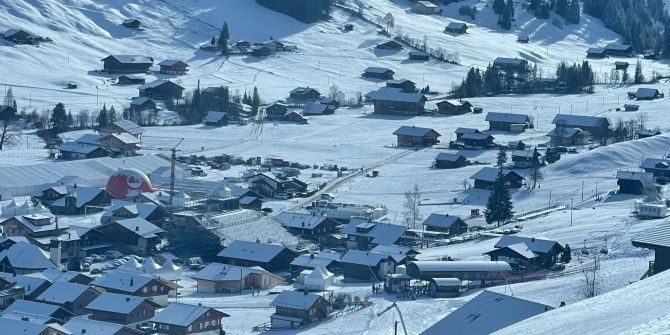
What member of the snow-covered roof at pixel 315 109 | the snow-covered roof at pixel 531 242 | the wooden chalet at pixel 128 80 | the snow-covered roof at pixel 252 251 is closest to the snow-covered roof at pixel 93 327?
the snow-covered roof at pixel 252 251

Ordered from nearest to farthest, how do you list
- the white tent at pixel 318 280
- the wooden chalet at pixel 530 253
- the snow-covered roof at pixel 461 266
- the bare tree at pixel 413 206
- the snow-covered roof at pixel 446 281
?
the snow-covered roof at pixel 446 281 < the snow-covered roof at pixel 461 266 < the white tent at pixel 318 280 < the wooden chalet at pixel 530 253 < the bare tree at pixel 413 206

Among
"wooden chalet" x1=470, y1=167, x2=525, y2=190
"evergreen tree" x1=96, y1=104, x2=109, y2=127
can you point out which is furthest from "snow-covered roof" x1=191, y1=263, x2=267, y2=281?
"evergreen tree" x1=96, y1=104, x2=109, y2=127

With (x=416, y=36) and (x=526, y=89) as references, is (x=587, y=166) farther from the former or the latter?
(x=416, y=36)

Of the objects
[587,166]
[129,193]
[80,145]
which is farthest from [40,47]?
[587,166]

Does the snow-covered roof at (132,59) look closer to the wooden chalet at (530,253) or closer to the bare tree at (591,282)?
the wooden chalet at (530,253)

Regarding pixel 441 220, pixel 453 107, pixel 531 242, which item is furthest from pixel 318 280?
pixel 453 107

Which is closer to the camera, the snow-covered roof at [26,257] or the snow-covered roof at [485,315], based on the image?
the snow-covered roof at [485,315]
